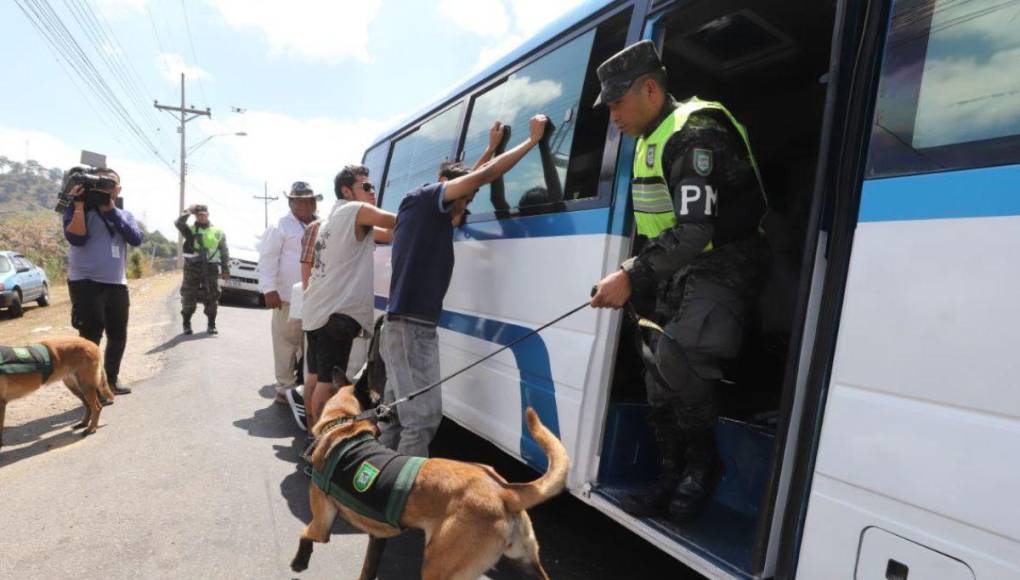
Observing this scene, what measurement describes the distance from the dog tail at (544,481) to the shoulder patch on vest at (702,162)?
109cm

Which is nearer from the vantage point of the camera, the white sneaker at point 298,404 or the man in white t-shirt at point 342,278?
the man in white t-shirt at point 342,278

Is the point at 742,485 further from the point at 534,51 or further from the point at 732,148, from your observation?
the point at 534,51

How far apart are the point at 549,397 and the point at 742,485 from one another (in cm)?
96

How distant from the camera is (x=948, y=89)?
1402mm

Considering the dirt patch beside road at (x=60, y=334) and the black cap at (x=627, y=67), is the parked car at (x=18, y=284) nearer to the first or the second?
the dirt patch beside road at (x=60, y=334)

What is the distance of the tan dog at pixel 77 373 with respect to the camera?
4094 millimetres

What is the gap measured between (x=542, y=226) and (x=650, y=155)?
2.47 feet

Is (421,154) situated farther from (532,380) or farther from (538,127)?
(532,380)

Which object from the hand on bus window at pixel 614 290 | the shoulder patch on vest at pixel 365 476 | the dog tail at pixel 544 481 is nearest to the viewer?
the dog tail at pixel 544 481

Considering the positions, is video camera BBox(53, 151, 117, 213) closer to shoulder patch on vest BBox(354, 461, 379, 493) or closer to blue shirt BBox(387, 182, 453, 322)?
blue shirt BBox(387, 182, 453, 322)

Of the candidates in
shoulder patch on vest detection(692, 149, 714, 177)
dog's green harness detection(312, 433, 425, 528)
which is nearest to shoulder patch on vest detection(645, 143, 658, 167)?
shoulder patch on vest detection(692, 149, 714, 177)

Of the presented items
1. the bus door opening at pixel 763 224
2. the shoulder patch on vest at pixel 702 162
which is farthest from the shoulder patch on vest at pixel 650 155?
the bus door opening at pixel 763 224

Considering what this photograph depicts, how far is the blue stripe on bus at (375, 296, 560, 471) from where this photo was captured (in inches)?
100

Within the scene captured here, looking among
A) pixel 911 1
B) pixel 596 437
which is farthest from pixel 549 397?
pixel 911 1
